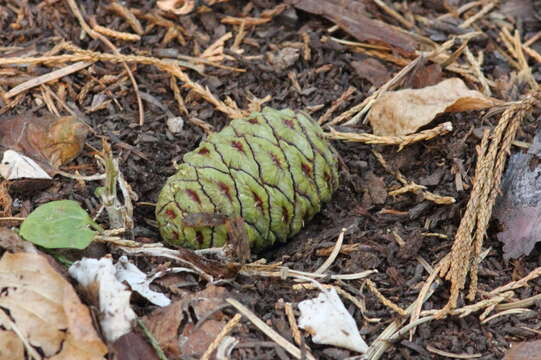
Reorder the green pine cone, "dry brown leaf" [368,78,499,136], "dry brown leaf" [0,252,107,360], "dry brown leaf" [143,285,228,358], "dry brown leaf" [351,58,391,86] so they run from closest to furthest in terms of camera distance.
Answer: "dry brown leaf" [0,252,107,360] → "dry brown leaf" [143,285,228,358] → the green pine cone → "dry brown leaf" [368,78,499,136] → "dry brown leaf" [351,58,391,86]

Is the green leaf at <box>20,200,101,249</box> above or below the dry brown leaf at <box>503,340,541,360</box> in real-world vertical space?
above

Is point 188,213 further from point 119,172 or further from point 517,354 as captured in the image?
point 517,354

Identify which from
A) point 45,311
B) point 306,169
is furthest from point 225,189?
point 45,311

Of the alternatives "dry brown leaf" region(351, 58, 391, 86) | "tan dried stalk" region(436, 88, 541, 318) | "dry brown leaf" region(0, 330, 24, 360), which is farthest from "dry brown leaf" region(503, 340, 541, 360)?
"dry brown leaf" region(0, 330, 24, 360)

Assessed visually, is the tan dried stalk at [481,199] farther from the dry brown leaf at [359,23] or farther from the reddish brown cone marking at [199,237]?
the reddish brown cone marking at [199,237]

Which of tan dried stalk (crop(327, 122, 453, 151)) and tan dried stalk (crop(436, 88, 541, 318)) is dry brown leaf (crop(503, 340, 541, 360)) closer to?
tan dried stalk (crop(436, 88, 541, 318))

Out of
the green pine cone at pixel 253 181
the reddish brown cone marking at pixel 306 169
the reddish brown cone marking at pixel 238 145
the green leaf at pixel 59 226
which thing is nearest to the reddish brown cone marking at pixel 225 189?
the green pine cone at pixel 253 181

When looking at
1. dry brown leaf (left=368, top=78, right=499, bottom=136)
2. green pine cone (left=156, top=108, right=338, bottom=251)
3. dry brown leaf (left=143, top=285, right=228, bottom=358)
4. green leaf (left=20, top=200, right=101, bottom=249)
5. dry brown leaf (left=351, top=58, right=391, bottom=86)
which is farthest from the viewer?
dry brown leaf (left=351, top=58, right=391, bottom=86)

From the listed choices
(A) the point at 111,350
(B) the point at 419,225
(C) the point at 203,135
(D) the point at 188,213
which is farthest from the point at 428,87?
(A) the point at 111,350
